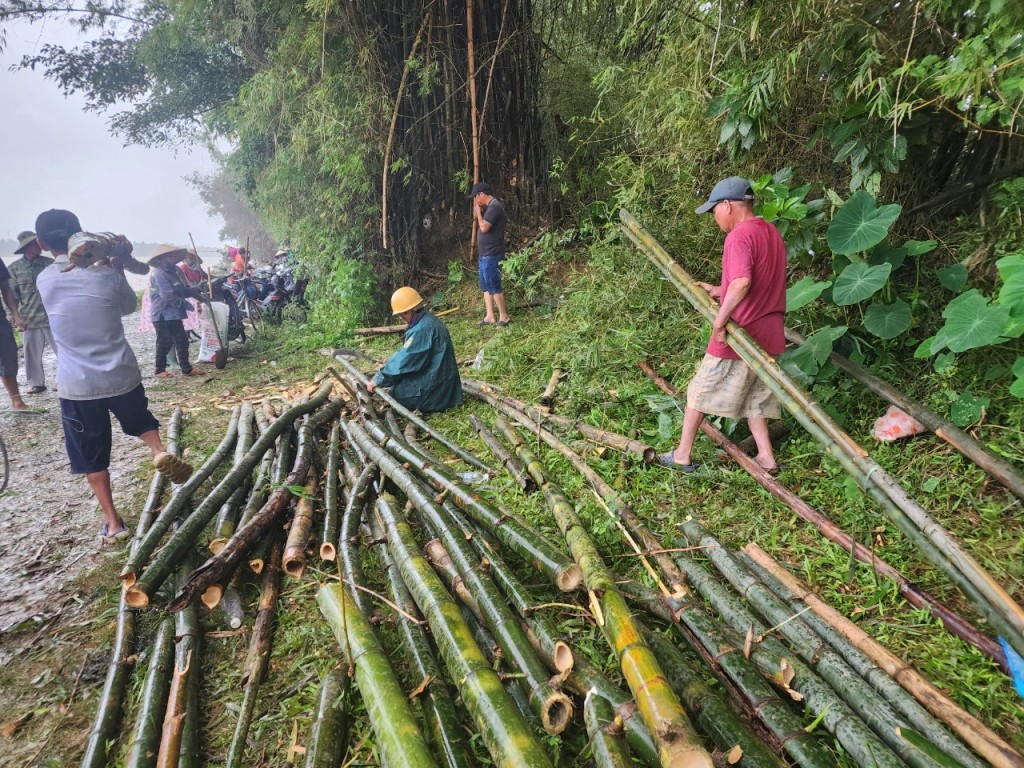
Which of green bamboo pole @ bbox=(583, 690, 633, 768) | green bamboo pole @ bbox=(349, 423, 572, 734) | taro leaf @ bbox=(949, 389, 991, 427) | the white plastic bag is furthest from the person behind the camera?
the white plastic bag

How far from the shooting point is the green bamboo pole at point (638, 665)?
133 centimetres

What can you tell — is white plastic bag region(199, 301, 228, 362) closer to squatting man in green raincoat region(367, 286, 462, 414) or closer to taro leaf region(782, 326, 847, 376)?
squatting man in green raincoat region(367, 286, 462, 414)

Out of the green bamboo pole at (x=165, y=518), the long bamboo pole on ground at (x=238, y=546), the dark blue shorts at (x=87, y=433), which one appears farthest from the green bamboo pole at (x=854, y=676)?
the dark blue shorts at (x=87, y=433)

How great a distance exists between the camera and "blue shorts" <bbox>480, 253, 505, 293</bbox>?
6.72 m

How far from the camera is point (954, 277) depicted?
312 centimetres

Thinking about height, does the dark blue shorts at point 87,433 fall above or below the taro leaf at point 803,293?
below

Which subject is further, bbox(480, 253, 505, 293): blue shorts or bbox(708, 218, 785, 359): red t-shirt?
bbox(480, 253, 505, 293): blue shorts

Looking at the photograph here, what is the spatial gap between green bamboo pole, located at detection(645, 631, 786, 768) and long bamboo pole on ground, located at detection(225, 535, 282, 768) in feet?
5.36

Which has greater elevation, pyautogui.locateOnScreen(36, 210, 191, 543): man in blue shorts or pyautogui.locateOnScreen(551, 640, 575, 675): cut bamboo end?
pyautogui.locateOnScreen(36, 210, 191, 543): man in blue shorts

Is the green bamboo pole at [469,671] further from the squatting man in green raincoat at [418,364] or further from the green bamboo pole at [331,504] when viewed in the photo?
the squatting man in green raincoat at [418,364]

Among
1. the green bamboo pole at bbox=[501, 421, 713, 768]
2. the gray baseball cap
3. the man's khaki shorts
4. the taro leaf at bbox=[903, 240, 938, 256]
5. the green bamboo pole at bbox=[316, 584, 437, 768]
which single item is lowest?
the green bamboo pole at bbox=[316, 584, 437, 768]

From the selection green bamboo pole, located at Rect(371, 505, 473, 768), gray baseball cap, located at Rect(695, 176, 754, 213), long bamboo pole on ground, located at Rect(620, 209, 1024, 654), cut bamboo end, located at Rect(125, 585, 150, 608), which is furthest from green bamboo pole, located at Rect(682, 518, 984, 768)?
cut bamboo end, located at Rect(125, 585, 150, 608)

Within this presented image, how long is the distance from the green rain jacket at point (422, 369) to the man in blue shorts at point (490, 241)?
217 cm

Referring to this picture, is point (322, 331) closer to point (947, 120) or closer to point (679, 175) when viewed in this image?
point (679, 175)
